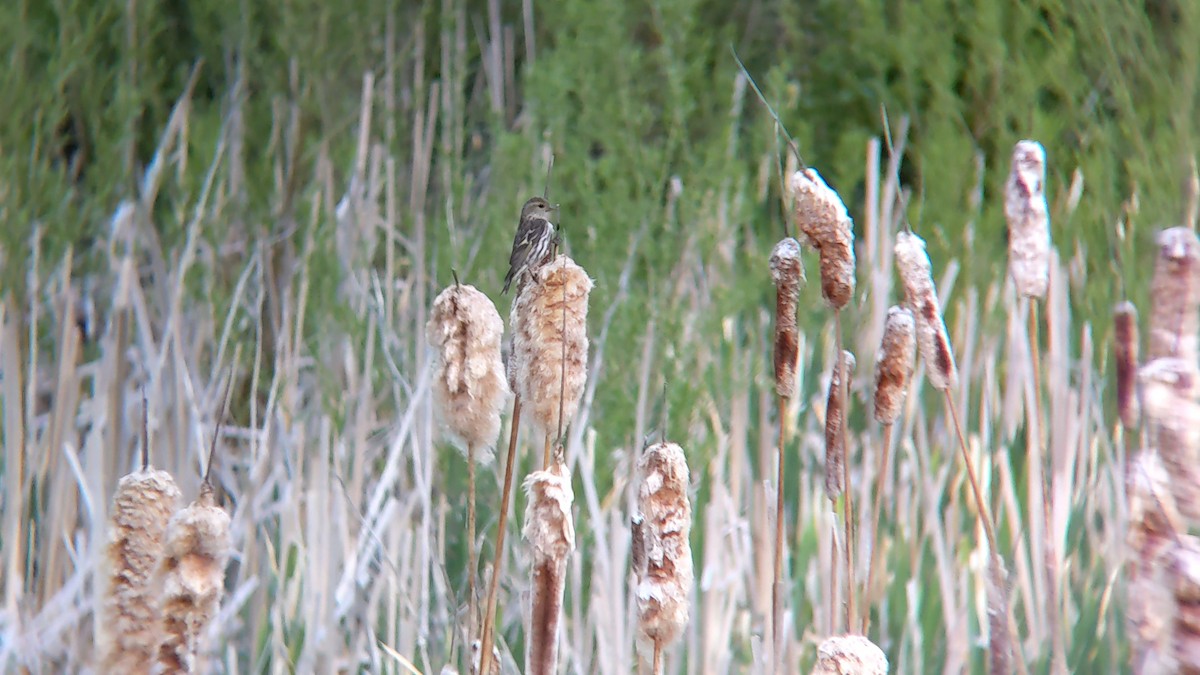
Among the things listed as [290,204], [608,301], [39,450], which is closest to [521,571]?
[608,301]

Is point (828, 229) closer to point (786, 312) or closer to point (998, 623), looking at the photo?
point (786, 312)

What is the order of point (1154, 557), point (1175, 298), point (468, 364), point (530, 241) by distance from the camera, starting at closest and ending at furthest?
point (1154, 557) < point (1175, 298) < point (468, 364) < point (530, 241)

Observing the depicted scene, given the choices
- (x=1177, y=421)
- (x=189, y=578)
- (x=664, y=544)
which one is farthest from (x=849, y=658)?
(x=189, y=578)

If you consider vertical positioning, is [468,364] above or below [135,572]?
above

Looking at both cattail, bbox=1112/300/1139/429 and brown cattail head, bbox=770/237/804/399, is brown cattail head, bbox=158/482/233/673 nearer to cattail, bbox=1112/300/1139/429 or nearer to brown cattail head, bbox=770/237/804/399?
brown cattail head, bbox=770/237/804/399

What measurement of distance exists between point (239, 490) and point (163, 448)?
0.17 metres

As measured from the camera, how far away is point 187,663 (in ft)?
1.87

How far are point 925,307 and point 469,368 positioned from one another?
10.5 inches

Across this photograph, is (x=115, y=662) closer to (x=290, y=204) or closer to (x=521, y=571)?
(x=521, y=571)

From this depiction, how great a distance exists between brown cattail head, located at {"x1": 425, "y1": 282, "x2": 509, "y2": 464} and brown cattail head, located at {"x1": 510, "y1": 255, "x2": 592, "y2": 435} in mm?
22

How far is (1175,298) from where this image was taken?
549 mm

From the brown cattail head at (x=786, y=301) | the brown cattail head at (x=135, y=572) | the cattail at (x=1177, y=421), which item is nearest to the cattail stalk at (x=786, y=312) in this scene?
the brown cattail head at (x=786, y=301)

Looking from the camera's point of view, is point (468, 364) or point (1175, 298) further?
point (468, 364)

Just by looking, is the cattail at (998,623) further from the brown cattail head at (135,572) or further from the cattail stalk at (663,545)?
the brown cattail head at (135,572)
